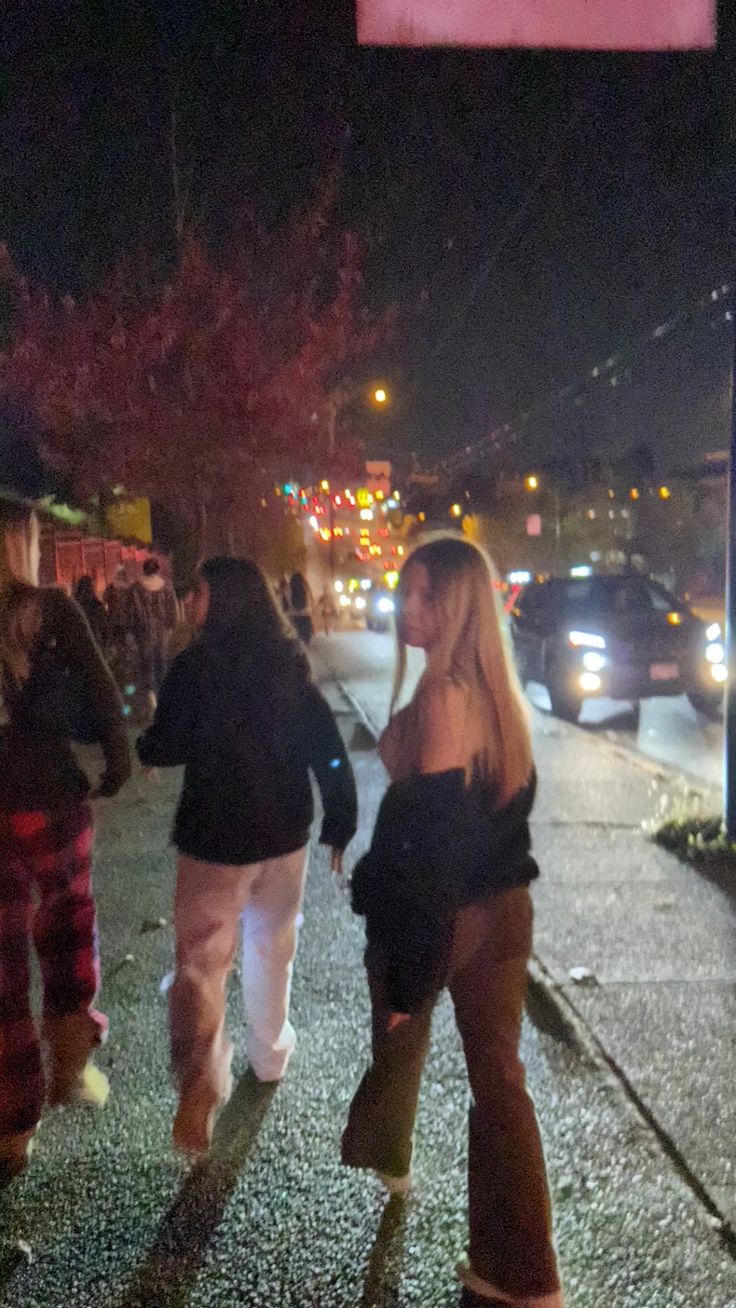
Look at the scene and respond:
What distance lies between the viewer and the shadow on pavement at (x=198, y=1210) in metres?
2.76

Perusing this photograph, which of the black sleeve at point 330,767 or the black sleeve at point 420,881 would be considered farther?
the black sleeve at point 330,767

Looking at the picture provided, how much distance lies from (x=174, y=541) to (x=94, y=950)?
23.1 m

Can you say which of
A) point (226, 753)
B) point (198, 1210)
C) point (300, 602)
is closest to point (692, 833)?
point (226, 753)

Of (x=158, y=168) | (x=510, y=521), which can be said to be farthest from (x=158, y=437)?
(x=510, y=521)

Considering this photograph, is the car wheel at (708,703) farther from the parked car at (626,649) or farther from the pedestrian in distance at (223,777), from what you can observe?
the pedestrian in distance at (223,777)

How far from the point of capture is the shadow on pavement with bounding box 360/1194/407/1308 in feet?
8.98

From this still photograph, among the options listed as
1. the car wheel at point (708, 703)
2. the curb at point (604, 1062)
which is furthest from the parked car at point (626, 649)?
the curb at point (604, 1062)

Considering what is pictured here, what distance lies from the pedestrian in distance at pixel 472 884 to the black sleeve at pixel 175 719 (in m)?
0.85

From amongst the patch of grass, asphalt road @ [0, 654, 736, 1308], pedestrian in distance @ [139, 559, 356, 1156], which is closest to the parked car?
the patch of grass

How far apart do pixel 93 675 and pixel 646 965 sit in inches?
117

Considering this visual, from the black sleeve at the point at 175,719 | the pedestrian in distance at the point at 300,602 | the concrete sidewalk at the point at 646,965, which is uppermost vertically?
the pedestrian in distance at the point at 300,602

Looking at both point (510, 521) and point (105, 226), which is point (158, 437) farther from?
point (510, 521)

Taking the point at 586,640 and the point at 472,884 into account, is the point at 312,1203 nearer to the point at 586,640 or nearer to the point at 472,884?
the point at 472,884

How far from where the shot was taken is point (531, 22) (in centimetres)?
494
